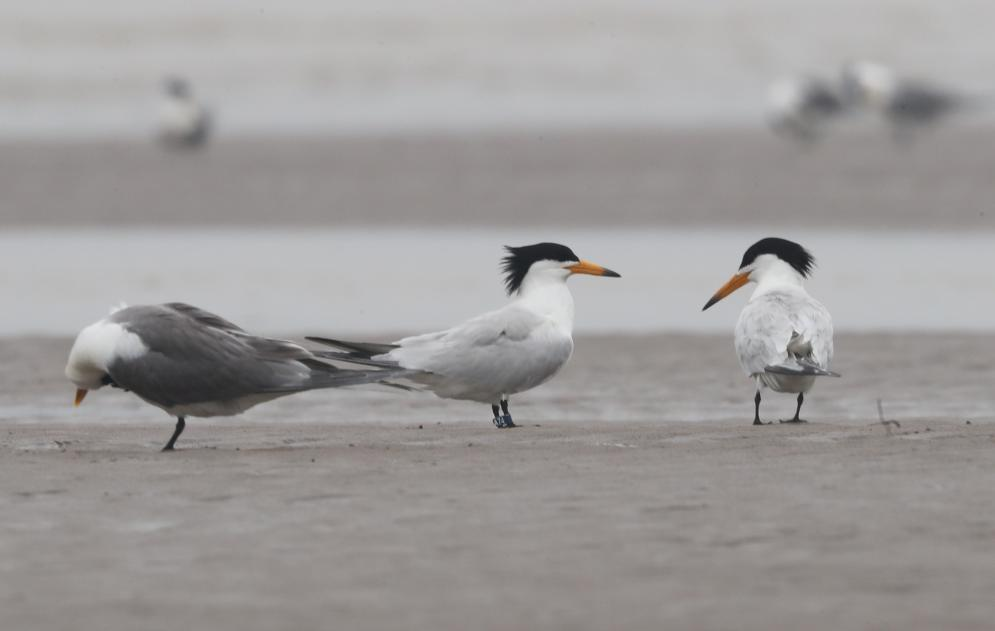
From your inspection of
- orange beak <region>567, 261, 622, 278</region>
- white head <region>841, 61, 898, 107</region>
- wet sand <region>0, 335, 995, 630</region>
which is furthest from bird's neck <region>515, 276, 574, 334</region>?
white head <region>841, 61, 898, 107</region>

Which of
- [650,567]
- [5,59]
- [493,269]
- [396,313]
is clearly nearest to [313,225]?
[493,269]

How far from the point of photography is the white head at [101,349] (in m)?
8.99

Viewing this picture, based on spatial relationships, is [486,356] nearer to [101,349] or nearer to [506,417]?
[506,417]

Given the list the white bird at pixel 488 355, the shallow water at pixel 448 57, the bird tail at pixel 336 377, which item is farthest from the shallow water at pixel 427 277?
the shallow water at pixel 448 57

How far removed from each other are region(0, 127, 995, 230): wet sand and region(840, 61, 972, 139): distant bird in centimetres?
Result: 42

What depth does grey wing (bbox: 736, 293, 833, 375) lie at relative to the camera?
32.0 feet

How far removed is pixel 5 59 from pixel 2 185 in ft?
72.9

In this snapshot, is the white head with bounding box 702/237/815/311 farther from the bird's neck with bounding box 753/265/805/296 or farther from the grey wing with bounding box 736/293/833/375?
the grey wing with bounding box 736/293/833/375

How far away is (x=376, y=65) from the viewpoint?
158ft

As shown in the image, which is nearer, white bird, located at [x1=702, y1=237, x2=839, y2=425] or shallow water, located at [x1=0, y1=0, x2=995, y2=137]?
white bird, located at [x1=702, y1=237, x2=839, y2=425]

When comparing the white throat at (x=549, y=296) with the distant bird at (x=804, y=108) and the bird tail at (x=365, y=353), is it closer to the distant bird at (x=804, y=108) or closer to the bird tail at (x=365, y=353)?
the bird tail at (x=365, y=353)

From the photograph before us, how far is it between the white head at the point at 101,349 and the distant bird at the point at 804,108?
22933mm

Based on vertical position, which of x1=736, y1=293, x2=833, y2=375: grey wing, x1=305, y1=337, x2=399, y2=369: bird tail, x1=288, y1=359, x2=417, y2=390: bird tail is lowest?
x1=288, y1=359, x2=417, y2=390: bird tail

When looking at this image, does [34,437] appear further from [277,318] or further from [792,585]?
[277,318]
